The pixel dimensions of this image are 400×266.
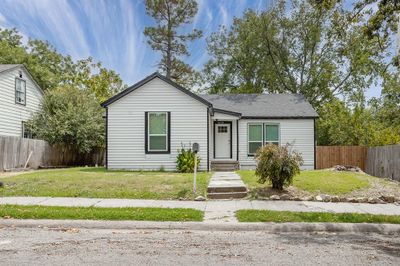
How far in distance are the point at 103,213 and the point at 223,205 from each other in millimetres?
3194

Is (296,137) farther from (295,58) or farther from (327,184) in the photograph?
(295,58)

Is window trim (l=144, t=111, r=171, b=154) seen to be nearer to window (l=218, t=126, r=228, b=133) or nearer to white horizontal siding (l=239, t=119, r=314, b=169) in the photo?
window (l=218, t=126, r=228, b=133)

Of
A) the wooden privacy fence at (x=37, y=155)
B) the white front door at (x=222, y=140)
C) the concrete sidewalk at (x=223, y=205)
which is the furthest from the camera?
the white front door at (x=222, y=140)

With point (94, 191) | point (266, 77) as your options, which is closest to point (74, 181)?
point (94, 191)

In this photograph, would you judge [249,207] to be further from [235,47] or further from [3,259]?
[235,47]

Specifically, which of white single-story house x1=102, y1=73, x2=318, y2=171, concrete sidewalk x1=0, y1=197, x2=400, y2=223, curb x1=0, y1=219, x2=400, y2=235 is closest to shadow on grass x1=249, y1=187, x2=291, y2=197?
concrete sidewalk x1=0, y1=197, x2=400, y2=223

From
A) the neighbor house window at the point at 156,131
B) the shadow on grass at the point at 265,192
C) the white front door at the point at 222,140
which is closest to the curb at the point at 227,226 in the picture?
the shadow on grass at the point at 265,192

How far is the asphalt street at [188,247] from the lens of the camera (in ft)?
18.5

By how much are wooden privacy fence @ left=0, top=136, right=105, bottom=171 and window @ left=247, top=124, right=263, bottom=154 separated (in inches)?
459

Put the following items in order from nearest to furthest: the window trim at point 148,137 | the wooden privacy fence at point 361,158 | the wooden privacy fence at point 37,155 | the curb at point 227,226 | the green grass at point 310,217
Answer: the curb at point 227,226 → the green grass at point 310,217 → the window trim at point 148,137 → the wooden privacy fence at point 37,155 → the wooden privacy fence at point 361,158

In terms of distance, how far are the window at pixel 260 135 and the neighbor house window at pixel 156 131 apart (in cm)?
524

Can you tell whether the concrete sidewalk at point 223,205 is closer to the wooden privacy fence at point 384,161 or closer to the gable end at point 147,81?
the wooden privacy fence at point 384,161

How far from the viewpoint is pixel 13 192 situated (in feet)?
38.9

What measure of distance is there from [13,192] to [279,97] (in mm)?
17342
